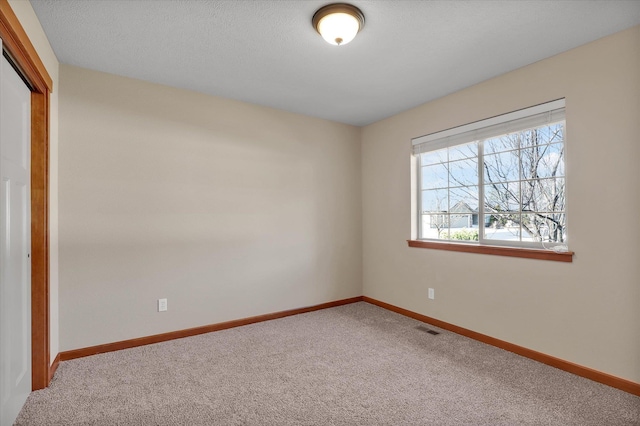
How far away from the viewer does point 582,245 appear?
2441 millimetres

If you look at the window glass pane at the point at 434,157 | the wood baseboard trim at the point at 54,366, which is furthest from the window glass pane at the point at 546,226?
the wood baseboard trim at the point at 54,366

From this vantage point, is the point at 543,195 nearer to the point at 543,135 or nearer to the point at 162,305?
the point at 543,135

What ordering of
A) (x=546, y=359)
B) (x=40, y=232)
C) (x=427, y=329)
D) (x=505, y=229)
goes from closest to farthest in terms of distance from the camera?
(x=40, y=232) < (x=546, y=359) < (x=505, y=229) < (x=427, y=329)

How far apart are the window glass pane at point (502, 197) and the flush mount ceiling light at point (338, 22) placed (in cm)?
198

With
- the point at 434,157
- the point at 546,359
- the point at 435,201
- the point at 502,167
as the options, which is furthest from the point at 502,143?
the point at 546,359

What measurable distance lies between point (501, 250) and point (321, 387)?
197 centimetres

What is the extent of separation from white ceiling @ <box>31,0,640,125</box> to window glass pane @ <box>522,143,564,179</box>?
739 mm

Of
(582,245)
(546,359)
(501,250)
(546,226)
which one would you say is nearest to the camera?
(582,245)

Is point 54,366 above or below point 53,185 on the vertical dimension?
below

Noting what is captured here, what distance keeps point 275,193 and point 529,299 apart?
273 centimetres

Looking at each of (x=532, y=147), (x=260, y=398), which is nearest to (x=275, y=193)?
(x=260, y=398)

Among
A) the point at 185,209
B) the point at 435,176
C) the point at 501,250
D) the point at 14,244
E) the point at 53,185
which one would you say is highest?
the point at 435,176

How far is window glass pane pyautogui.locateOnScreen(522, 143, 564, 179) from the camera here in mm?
2662

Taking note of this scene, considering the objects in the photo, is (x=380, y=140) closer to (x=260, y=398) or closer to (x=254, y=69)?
(x=254, y=69)
